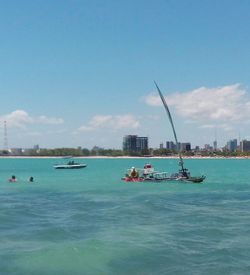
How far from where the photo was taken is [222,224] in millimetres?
42125

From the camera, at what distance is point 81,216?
1891 inches

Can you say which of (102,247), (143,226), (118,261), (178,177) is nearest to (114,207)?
(143,226)

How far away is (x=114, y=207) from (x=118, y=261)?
82.9 ft

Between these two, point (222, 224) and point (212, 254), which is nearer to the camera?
point (212, 254)

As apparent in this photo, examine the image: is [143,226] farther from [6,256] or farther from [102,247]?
[6,256]

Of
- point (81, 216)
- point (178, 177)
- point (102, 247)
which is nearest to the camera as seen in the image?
point (102, 247)

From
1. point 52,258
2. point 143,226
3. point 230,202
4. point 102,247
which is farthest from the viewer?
point 230,202

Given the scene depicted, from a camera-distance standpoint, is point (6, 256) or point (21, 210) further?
point (21, 210)

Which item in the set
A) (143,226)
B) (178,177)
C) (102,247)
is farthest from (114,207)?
(178,177)

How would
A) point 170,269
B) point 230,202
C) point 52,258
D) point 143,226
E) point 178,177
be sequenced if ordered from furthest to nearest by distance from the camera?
1. point 178,177
2. point 230,202
3. point 143,226
4. point 52,258
5. point 170,269

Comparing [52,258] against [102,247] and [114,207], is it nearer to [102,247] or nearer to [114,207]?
[102,247]

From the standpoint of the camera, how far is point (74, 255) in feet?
102

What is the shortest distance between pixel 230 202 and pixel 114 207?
14.6m

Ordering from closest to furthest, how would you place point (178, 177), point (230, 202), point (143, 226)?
point (143, 226), point (230, 202), point (178, 177)
